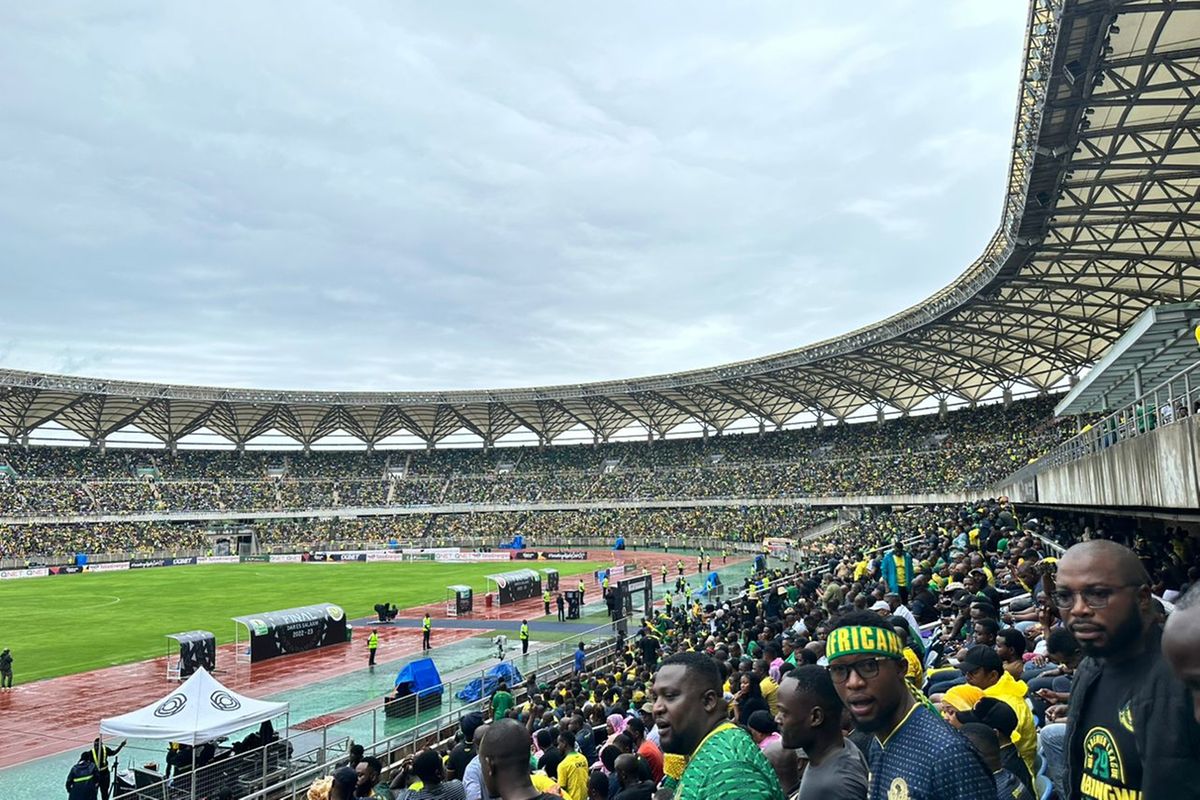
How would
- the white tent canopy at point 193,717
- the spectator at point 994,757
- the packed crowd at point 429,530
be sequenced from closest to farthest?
the spectator at point 994,757 → the white tent canopy at point 193,717 → the packed crowd at point 429,530

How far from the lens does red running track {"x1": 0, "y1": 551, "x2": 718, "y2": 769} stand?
17812mm

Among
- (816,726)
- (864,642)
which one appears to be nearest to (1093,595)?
(864,642)

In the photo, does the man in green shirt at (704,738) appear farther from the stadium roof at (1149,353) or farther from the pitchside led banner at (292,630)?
A: the pitchside led banner at (292,630)

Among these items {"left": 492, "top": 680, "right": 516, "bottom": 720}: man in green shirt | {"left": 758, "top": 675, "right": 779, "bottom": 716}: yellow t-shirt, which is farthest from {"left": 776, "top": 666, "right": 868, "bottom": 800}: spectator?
{"left": 492, "top": 680, "right": 516, "bottom": 720}: man in green shirt

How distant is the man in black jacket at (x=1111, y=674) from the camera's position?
276 centimetres

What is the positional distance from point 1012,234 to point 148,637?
123ft

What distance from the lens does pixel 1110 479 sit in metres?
14.6

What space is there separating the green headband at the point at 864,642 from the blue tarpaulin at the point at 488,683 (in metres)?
14.8

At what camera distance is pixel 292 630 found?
88.0ft

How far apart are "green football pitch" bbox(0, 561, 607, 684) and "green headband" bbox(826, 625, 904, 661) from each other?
28694mm

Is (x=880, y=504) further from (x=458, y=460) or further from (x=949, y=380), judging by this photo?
(x=458, y=460)

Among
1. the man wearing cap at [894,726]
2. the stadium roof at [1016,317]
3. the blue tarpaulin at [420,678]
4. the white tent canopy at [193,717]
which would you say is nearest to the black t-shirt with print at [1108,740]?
the man wearing cap at [894,726]

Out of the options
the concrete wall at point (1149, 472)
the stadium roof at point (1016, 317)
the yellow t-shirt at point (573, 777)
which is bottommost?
the yellow t-shirt at point (573, 777)

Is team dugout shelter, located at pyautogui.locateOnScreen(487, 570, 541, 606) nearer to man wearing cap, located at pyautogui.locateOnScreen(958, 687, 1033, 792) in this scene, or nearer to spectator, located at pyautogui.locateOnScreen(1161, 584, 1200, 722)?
man wearing cap, located at pyautogui.locateOnScreen(958, 687, 1033, 792)
